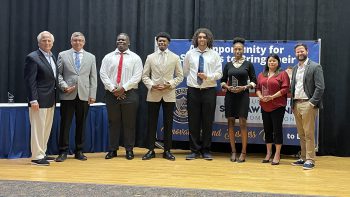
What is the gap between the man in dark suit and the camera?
4771 millimetres

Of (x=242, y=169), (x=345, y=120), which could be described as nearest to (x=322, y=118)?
(x=345, y=120)

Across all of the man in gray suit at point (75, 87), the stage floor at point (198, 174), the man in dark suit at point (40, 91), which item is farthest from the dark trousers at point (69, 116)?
the man in dark suit at point (40, 91)

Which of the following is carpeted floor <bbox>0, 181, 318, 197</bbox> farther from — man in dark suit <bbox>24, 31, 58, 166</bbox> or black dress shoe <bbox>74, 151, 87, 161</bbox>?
black dress shoe <bbox>74, 151, 87, 161</bbox>

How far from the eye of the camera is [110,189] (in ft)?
11.5

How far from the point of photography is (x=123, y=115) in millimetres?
5445

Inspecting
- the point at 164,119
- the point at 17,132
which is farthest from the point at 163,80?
the point at 17,132

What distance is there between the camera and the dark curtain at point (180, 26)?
5.98 metres

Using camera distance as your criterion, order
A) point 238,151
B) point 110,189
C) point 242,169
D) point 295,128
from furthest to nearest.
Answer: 1. point 238,151
2. point 295,128
3. point 242,169
4. point 110,189

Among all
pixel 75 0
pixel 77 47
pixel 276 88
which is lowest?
pixel 276 88

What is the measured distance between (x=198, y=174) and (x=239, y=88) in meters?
1.33

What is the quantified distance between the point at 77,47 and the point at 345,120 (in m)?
3.54

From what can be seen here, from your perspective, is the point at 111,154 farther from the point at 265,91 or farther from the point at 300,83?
the point at 300,83

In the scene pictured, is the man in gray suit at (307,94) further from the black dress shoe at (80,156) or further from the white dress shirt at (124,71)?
the black dress shoe at (80,156)

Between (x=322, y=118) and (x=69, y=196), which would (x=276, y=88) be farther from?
(x=69, y=196)
